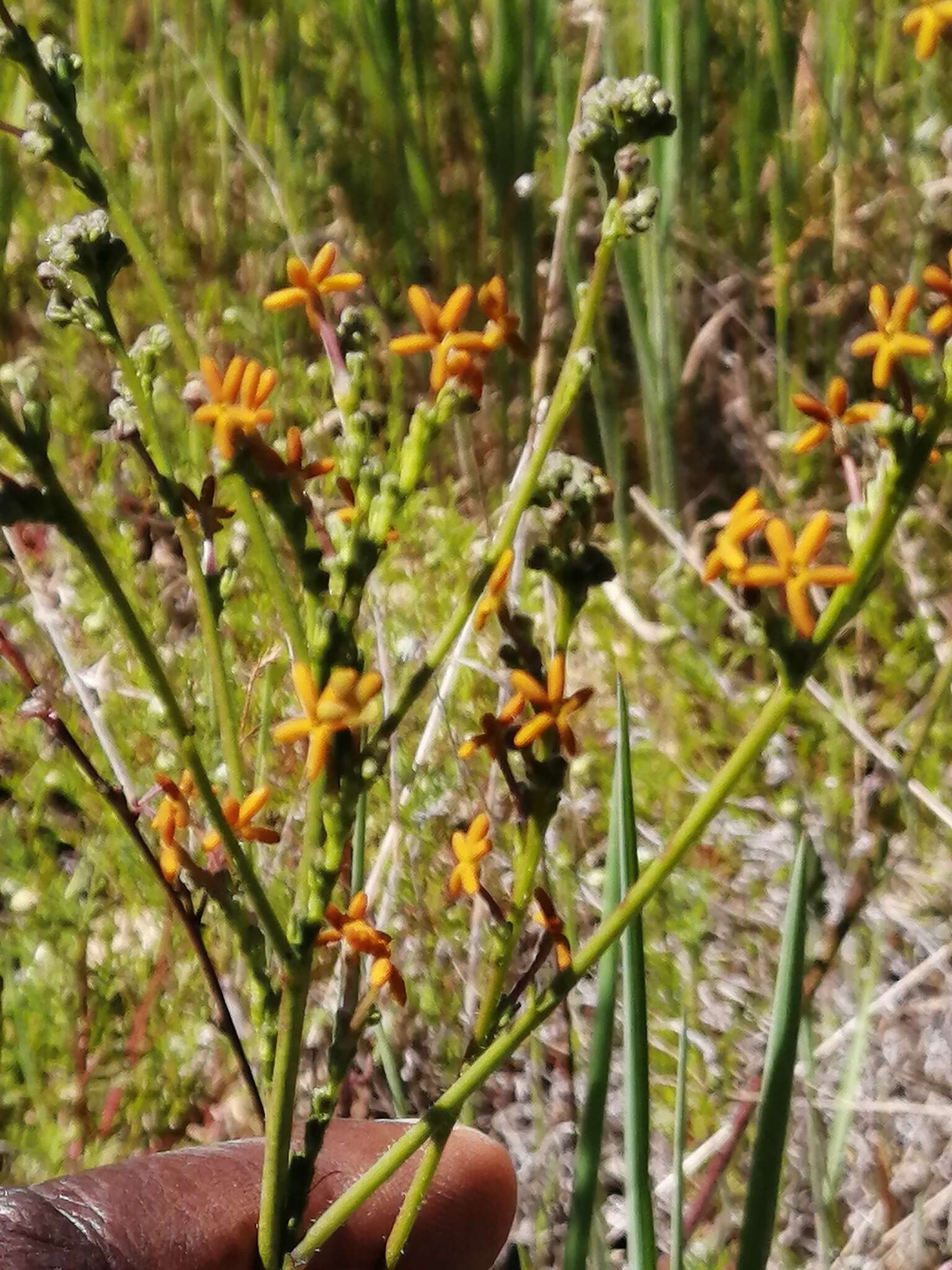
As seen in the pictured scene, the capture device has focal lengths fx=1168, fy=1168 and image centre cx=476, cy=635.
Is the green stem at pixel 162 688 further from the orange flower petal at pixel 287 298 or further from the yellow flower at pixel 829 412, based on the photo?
the yellow flower at pixel 829 412

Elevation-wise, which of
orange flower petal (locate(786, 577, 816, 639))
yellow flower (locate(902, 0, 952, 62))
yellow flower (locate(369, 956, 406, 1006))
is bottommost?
yellow flower (locate(369, 956, 406, 1006))

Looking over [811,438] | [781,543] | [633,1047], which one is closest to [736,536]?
[781,543]

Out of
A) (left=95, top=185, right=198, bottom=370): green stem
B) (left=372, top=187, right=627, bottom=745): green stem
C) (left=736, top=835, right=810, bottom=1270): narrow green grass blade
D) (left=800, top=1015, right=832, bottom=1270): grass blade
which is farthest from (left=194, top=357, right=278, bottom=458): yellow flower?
(left=800, top=1015, right=832, bottom=1270): grass blade

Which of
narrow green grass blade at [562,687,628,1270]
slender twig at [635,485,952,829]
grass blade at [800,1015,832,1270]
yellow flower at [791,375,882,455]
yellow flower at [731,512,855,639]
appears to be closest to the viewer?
yellow flower at [731,512,855,639]

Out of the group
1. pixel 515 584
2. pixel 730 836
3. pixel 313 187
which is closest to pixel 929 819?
pixel 730 836

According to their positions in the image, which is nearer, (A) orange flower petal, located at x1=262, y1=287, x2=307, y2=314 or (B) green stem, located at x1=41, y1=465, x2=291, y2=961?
(B) green stem, located at x1=41, y1=465, x2=291, y2=961

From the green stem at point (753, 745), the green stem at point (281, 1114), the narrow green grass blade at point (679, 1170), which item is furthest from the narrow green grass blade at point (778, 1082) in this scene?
the green stem at point (281, 1114)

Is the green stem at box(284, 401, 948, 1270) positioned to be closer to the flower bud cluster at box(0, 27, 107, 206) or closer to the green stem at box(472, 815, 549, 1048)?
the green stem at box(472, 815, 549, 1048)
